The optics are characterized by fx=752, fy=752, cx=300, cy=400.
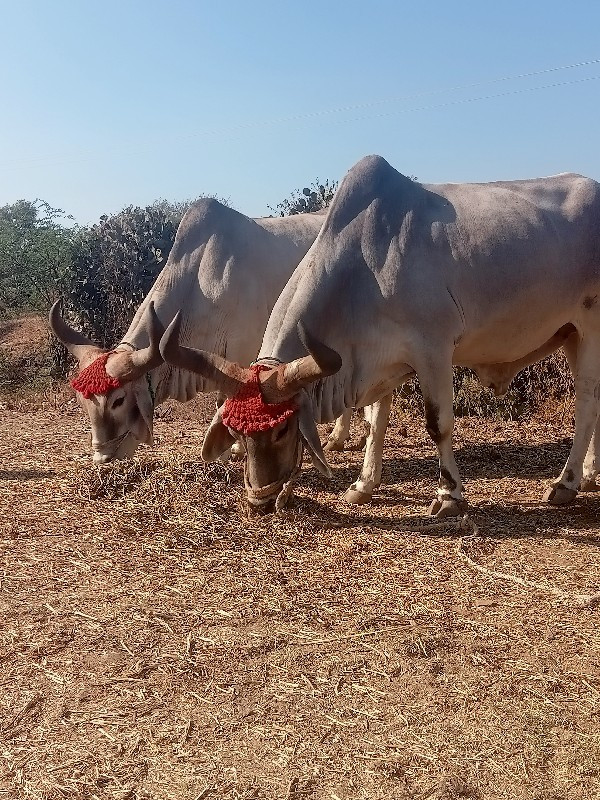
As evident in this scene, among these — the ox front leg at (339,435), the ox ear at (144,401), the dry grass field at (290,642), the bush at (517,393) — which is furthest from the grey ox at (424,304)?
the bush at (517,393)

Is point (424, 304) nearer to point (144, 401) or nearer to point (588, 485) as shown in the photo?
point (144, 401)

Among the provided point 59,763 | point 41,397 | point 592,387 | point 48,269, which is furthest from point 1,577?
point 48,269

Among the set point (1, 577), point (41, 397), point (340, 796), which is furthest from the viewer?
point (41, 397)

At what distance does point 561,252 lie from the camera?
6207mm

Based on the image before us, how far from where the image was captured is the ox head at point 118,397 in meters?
5.85

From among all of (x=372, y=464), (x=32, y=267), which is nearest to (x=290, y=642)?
(x=372, y=464)

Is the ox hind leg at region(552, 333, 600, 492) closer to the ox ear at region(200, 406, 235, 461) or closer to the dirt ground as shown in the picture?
the dirt ground

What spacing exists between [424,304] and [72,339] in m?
3.02

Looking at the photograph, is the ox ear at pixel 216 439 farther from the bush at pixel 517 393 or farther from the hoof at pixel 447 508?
the bush at pixel 517 393

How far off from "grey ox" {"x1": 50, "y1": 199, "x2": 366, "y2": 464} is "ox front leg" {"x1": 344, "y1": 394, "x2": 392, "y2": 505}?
1330mm

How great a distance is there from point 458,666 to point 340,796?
1115mm

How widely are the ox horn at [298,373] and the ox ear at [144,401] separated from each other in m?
1.51

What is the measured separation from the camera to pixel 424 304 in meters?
5.56

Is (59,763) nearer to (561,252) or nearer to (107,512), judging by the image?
(107,512)
